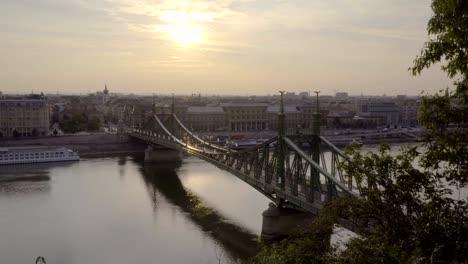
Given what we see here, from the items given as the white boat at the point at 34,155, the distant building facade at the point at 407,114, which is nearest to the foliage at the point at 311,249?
the white boat at the point at 34,155

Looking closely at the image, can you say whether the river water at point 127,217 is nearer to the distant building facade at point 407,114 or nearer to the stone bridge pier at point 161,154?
the stone bridge pier at point 161,154

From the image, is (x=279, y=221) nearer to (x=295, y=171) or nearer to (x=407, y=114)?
(x=295, y=171)

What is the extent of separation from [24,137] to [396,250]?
136ft

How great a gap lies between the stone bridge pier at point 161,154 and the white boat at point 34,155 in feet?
15.3

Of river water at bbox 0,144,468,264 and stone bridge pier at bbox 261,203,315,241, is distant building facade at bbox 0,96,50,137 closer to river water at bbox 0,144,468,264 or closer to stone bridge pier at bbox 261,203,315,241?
river water at bbox 0,144,468,264

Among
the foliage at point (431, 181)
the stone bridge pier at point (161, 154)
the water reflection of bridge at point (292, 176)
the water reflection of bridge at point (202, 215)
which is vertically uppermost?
the foliage at point (431, 181)

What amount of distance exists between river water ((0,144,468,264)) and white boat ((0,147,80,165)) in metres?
3.04

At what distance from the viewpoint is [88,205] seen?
19.7m

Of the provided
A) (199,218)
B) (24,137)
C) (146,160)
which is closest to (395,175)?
(199,218)

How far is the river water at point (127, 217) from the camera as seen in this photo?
1394cm

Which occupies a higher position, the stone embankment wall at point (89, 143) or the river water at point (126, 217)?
the stone embankment wall at point (89, 143)

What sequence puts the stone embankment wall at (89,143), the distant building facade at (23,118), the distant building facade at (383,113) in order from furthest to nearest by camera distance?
the distant building facade at (383,113)
the distant building facade at (23,118)
the stone embankment wall at (89,143)

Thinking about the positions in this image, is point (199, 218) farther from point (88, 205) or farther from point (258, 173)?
point (88, 205)

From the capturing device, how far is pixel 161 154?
111 feet
